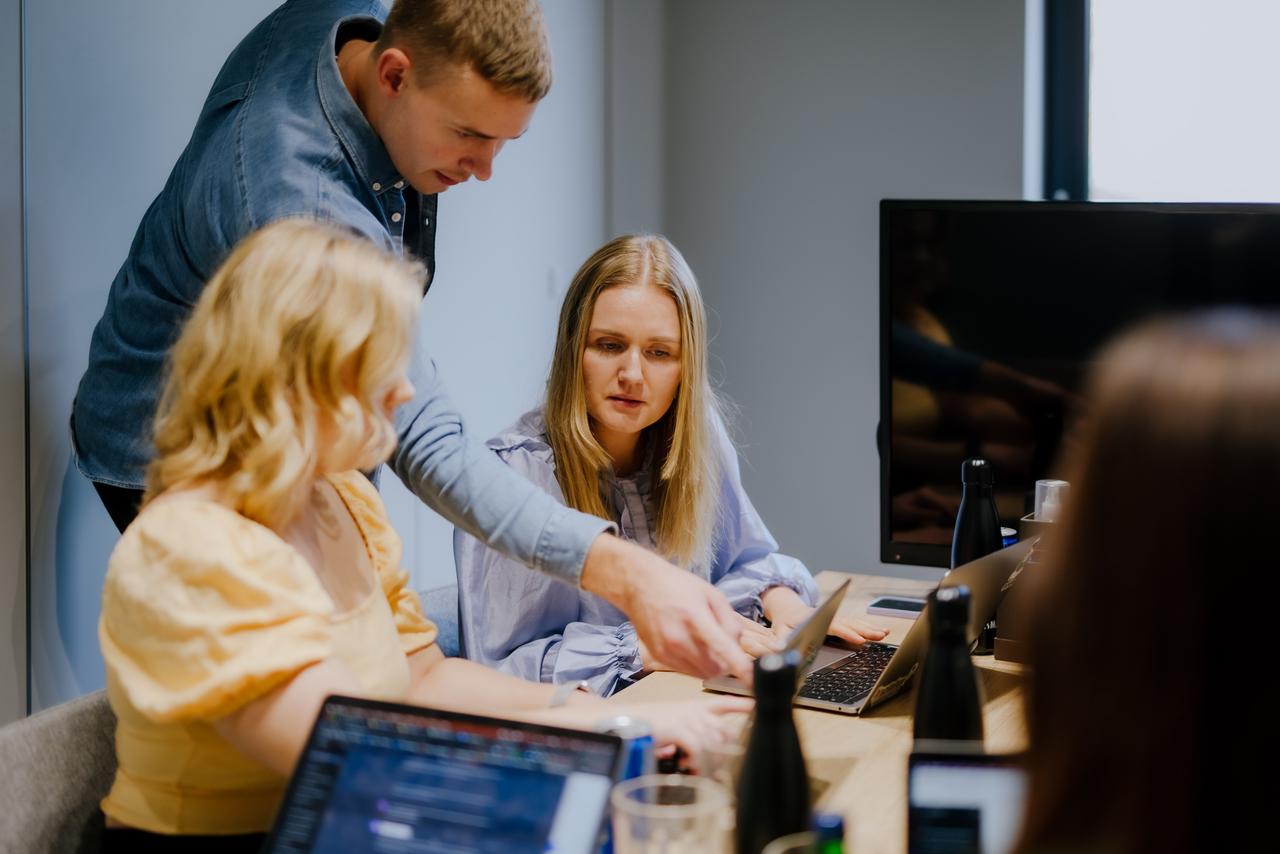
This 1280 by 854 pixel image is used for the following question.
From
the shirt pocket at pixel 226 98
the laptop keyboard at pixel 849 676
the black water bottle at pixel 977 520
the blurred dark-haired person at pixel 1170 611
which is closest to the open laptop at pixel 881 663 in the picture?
the laptop keyboard at pixel 849 676

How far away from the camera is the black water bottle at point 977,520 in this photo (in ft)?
5.96

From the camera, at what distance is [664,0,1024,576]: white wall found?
3.27m

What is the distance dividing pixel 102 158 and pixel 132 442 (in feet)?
1.72

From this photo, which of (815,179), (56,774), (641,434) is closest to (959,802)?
(56,774)

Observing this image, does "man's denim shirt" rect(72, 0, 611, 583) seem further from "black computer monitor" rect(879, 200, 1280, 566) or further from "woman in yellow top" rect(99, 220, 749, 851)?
"black computer monitor" rect(879, 200, 1280, 566)

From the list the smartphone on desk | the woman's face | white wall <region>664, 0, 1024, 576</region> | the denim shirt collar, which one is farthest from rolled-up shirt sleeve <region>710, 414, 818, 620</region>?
white wall <region>664, 0, 1024, 576</region>

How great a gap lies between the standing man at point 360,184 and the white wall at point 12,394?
0.14m

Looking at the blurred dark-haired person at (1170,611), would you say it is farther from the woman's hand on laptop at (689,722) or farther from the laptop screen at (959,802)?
the woman's hand on laptop at (689,722)

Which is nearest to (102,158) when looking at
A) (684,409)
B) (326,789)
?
(684,409)

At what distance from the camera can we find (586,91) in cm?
331

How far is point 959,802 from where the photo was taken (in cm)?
87

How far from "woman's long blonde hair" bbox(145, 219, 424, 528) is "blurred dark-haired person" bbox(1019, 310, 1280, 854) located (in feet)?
2.33

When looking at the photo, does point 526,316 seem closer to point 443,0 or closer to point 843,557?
point 843,557

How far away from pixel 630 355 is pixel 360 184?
57cm
